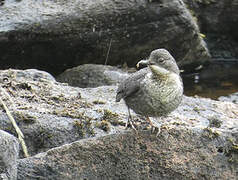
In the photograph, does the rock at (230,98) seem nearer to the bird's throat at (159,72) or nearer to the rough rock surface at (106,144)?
the rough rock surface at (106,144)

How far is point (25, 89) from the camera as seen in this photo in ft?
20.2

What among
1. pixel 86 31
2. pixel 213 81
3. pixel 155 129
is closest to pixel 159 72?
pixel 155 129

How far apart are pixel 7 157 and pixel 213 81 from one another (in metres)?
8.20

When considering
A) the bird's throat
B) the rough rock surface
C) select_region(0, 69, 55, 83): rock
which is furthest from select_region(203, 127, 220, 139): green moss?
select_region(0, 69, 55, 83): rock

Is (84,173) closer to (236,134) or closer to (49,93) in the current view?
(236,134)

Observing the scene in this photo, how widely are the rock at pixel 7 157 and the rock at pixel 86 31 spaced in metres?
4.49

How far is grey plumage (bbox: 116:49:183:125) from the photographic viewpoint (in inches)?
195

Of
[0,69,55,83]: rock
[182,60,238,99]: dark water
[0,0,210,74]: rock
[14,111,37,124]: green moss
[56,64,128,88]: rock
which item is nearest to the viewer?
[14,111,37,124]: green moss

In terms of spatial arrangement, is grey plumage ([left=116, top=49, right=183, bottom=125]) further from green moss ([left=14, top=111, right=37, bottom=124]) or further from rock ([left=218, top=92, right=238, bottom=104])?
rock ([left=218, top=92, right=238, bottom=104])

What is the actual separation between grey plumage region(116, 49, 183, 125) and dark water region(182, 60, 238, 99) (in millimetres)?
5736

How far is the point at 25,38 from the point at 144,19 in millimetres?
2217

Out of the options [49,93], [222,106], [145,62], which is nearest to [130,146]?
[145,62]

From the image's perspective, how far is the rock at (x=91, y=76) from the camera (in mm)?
8711

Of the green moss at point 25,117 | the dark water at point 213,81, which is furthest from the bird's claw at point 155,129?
the dark water at point 213,81
